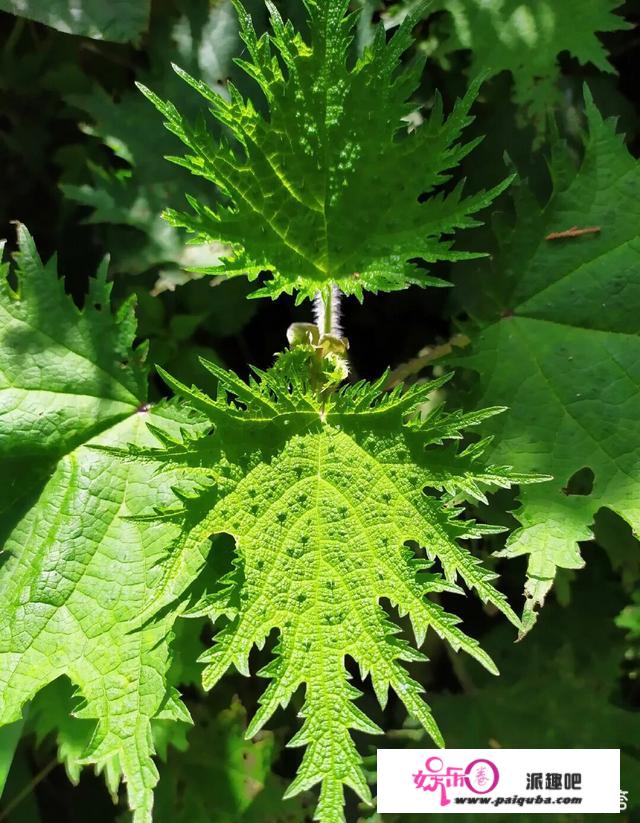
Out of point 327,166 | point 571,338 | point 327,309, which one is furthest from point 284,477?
point 571,338

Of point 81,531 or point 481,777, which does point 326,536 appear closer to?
point 81,531

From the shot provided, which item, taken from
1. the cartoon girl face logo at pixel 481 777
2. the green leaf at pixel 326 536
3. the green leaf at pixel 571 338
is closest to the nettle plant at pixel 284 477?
the green leaf at pixel 326 536

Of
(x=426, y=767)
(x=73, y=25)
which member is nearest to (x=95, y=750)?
(x=426, y=767)

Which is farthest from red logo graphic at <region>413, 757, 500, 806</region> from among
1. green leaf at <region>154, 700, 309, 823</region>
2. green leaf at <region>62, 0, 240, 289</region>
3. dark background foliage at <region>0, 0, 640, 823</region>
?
green leaf at <region>62, 0, 240, 289</region>

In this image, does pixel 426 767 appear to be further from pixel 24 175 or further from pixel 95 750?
pixel 24 175

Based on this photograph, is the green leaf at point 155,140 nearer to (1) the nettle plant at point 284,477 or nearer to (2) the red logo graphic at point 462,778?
(1) the nettle plant at point 284,477

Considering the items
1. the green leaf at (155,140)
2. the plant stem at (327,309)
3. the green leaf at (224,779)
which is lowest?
the green leaf at (224,779)

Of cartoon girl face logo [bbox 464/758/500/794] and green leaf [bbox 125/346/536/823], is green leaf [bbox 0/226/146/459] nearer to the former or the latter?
green leaf [bbox 125/346/536/823]
